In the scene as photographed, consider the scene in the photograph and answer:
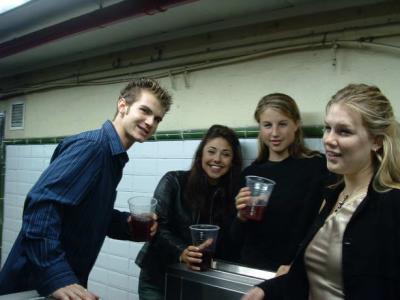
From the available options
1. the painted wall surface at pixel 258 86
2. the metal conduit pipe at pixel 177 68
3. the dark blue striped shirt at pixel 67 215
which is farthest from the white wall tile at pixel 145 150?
the dark blue striped shirt at pixel 67 215

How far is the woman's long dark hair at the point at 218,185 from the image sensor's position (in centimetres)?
219

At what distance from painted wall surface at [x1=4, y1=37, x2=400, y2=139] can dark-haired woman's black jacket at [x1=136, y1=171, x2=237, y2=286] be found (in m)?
0.72

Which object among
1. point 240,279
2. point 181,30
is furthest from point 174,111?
point 240,279

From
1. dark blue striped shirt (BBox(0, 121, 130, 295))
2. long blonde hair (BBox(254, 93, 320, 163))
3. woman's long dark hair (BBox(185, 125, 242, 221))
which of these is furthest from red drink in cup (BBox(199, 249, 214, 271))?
long blonde hair (BBox(254, 93, 320, 163))

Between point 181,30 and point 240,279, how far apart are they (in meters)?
1.90

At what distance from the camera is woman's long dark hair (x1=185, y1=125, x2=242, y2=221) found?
7.18 ft

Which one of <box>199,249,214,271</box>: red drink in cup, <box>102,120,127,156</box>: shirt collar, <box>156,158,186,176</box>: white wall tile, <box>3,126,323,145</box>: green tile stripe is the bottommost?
<box>199,249,214,271</box>: red drink in cup

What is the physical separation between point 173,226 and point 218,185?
359mm

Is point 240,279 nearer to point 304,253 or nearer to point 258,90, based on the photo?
point 304,253

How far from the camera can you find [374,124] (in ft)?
4.21

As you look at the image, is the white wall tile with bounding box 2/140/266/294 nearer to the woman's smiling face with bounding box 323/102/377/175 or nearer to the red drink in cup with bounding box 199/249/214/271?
the red drink in cup with bounding box 199/249/214/271

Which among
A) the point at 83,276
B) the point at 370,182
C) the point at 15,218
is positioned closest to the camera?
the point at 370,182

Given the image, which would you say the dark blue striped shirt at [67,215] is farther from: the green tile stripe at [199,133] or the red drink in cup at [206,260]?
the green tile stripe at [199,133]

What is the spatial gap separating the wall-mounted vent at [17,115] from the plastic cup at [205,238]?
11.0 feet
